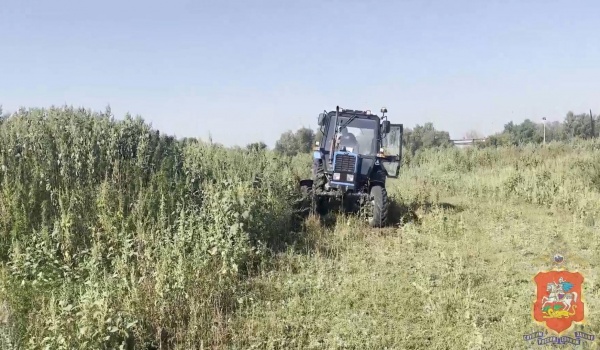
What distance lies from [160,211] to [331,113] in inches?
170

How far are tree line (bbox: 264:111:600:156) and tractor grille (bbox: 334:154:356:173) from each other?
635 inches

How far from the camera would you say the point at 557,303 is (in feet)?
13.2

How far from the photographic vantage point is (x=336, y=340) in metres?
3.72

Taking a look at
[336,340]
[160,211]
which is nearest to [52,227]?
[160,211]

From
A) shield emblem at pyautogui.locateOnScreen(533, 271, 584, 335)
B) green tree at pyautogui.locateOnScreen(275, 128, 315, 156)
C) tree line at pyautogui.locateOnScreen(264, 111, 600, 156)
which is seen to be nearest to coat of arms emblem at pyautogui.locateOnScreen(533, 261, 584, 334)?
shield emblem at pyautogui.locateOnScreen(533, 271, 584, 335)

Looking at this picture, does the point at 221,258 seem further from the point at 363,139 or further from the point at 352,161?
the point at 363,139

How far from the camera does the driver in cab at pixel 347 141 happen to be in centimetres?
853

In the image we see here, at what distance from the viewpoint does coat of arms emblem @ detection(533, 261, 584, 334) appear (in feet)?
12.9

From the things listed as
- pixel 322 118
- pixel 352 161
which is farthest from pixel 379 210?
pixel 322 118

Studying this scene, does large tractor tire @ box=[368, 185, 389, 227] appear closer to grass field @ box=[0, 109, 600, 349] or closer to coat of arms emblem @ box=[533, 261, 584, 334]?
grass field @ box=[0, 109, 600, 349]

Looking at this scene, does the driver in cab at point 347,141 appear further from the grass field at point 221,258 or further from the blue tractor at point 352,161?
the grass field at point 221,258

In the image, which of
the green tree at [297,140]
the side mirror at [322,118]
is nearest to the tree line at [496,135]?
the green tree at [297,140]

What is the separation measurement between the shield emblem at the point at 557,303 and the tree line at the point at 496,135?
796 inches

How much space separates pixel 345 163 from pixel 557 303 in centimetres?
454
